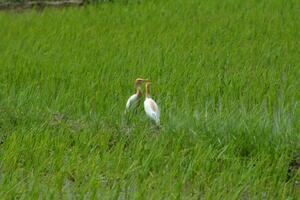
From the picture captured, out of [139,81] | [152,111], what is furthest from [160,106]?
[152,111]

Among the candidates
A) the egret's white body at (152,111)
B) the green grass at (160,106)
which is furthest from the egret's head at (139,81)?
the egret's white body at (152,111)

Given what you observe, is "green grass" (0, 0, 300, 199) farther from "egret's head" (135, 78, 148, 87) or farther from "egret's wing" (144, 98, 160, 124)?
"egret's head" (135, 78, 148, 87)

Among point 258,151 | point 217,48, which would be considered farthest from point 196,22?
point 258,151

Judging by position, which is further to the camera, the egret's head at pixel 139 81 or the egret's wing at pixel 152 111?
the egret's head at pixel 139 81

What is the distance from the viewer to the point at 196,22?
8.07 m

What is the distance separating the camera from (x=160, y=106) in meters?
4.73

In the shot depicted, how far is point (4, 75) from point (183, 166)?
2706 mm

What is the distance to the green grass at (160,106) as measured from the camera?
11.0 ft

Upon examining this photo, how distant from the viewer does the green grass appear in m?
3.34

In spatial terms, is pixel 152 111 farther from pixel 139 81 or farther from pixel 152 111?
pixel 139 81

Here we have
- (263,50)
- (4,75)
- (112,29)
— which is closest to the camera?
(4,75)

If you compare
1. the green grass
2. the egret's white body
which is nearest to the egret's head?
the green grass

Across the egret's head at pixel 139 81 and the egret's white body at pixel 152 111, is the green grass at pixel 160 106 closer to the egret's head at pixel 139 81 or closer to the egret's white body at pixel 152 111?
the egret's white body at pixel 152 111

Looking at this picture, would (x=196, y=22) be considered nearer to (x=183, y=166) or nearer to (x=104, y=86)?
(x=104, y=86)
